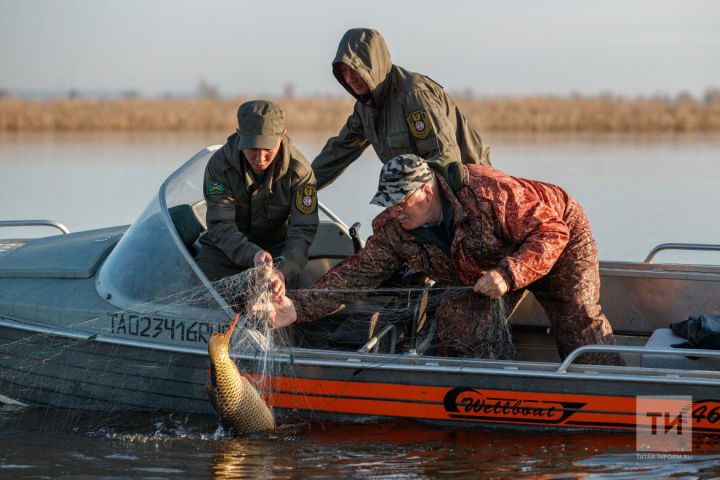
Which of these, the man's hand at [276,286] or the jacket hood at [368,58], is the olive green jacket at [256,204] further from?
the jacket hood at [368,58]

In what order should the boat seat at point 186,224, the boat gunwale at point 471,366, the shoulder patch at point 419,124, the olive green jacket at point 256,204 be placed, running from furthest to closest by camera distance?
the shoulder patch at point 419,124 → the boat seat at point 186,224 → the olive green jacket at point 256,204 → the boat gunwale at point 471,366

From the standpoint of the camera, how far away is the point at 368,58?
548 centimetres

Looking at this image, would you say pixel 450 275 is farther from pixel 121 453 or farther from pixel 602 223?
pixel 602 223

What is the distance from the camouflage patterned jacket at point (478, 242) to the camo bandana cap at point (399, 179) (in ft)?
0.77

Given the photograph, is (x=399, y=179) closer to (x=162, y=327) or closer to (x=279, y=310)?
(x=279, y=310)

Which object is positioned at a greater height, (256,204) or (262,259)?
(256,204)

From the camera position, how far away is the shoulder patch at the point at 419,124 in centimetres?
541

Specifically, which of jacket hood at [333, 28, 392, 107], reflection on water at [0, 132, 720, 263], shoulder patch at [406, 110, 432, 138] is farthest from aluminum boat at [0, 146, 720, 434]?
reflection on water at [0, 132, 720, 263]

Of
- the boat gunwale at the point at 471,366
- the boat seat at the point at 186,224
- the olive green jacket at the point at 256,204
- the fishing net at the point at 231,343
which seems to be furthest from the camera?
the boat seat at the point at 186,224

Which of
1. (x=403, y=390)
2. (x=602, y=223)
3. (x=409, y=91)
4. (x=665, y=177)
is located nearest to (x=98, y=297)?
(x=403, y=390)

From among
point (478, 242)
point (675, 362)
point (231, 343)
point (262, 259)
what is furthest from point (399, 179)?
point (675, 362)

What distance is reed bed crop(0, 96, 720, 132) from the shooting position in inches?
914

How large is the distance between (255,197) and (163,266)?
65 centimetres
